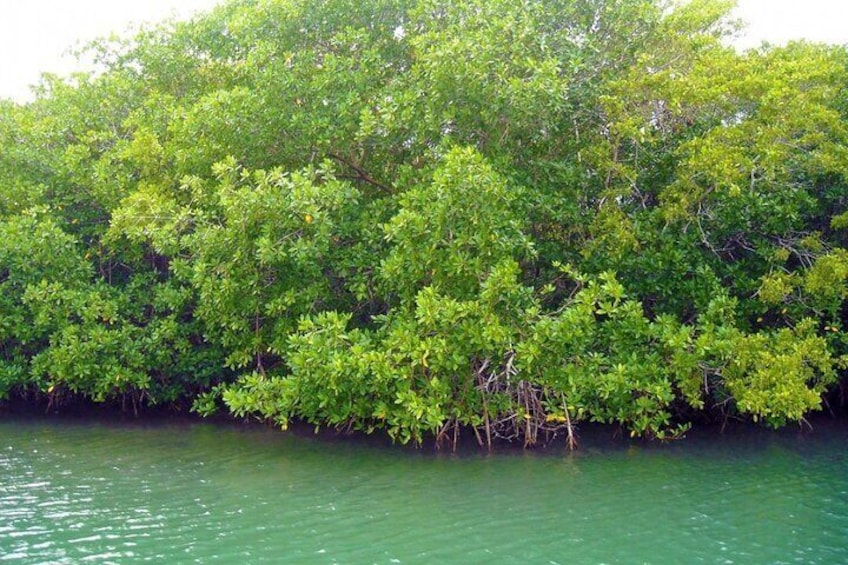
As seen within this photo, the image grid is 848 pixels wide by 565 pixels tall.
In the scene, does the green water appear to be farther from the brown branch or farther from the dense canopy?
the brown branch

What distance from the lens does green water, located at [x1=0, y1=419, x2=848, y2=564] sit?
25.6ft

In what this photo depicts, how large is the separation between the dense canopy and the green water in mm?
735

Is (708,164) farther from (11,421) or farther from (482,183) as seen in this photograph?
(11,421)

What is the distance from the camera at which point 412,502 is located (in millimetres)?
9406

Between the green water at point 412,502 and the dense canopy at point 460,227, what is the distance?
0.73 m

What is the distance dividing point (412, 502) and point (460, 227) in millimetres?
3810

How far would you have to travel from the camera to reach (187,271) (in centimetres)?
1343

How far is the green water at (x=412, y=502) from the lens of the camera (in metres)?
7.81

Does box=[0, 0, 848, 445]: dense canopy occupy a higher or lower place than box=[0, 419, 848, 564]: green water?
higher

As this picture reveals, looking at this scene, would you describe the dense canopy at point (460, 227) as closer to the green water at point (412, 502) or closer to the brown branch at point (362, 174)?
the brown branch at point (362, 174)

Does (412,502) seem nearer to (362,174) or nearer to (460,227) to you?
(460,227)

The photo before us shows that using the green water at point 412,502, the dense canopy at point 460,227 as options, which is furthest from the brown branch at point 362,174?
the green water at point 412,502

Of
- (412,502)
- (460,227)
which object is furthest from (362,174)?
(412,502)

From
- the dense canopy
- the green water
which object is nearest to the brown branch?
the dense canopy
